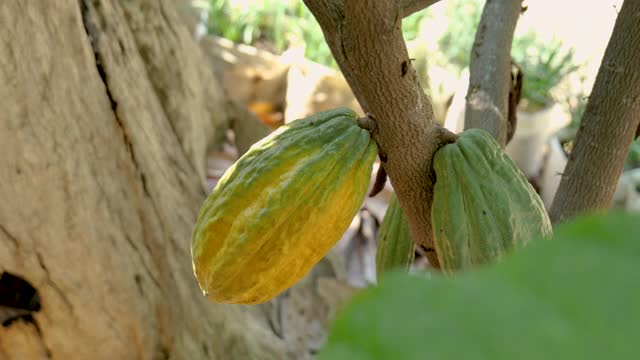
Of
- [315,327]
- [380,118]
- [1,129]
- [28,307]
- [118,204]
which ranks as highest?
[380,118]

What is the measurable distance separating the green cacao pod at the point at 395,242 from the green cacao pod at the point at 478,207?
151 mm

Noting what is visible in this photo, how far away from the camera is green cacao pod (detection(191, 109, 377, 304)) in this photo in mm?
653

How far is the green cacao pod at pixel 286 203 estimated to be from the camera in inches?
25.7

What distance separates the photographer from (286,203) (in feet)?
2.14

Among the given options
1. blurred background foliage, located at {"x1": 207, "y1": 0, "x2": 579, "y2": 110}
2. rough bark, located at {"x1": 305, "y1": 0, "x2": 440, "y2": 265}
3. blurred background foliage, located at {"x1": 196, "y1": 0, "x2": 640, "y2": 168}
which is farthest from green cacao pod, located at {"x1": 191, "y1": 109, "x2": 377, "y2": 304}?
blurred background foliage, located at {"x1": 207, "y1": 0, "x2": 579, "y2": 110}

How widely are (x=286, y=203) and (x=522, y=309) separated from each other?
0.46 metres

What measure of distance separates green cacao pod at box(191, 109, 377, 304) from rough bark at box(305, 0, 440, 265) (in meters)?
0.03

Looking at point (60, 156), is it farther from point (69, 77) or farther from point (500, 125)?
point (500, 125)

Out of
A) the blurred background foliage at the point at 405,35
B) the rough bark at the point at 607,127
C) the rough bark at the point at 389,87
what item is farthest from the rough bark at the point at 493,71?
the blurred background foliage at the point at 405,35

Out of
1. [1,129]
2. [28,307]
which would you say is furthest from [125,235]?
[1,129]

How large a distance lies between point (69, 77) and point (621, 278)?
0.86 meters

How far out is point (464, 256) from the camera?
661 millimetres

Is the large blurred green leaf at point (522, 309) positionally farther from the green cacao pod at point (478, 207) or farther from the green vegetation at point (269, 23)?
the green vegetation at point (269, 23)

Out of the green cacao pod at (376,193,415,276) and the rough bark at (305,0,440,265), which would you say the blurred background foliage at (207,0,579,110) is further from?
the rough bark at (305,0,440,265)
